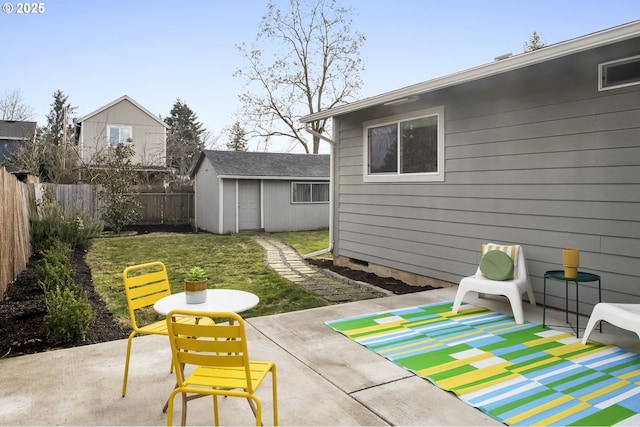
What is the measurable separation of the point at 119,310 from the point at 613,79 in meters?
5.85

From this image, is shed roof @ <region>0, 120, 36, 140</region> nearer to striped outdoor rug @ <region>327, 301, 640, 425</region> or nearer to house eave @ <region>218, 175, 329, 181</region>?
house eave @ <region>218, 175, 329, 181</region>

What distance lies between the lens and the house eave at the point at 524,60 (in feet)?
11.3

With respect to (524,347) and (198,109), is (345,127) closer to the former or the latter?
(524,347)

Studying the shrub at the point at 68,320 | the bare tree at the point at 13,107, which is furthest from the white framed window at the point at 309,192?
the bare tree at the point at 13,107

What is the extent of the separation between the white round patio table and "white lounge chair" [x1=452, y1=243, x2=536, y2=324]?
8.03 ft

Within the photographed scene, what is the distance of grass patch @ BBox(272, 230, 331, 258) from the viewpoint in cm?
1095

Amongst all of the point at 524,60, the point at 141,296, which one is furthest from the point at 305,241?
the point at 141,296

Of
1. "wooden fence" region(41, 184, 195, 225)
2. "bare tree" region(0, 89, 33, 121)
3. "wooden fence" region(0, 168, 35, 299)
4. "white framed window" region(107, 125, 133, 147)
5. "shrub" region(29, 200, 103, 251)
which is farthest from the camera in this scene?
"bare tree" region(0, 89, 33, 121)

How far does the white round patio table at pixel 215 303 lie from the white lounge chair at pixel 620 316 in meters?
2.59

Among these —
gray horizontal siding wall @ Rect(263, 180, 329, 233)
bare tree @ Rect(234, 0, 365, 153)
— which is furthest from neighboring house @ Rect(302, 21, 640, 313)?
bare tree @ Rect(234, 0, 365, 153)

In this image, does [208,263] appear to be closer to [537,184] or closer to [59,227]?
[59,227]

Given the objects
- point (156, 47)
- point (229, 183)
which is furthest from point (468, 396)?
point (156, 47)

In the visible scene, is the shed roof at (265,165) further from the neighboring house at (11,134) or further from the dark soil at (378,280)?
the neighboring house at (11,134)

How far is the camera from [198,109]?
39.3 m
